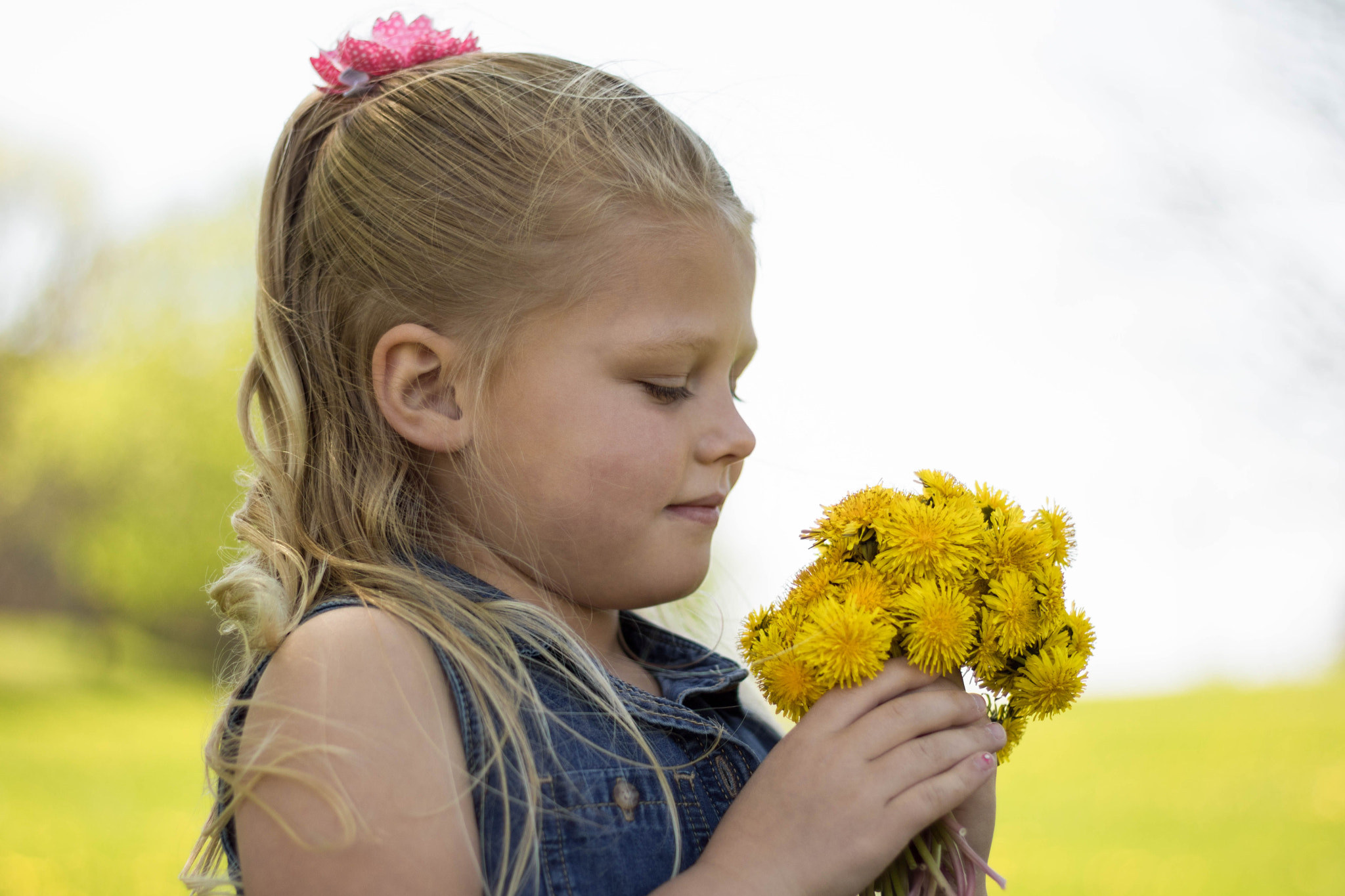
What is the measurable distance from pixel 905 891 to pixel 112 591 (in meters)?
14.9

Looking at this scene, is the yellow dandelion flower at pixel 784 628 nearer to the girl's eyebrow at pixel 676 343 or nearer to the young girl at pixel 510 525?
the young girl at pixel 510 525

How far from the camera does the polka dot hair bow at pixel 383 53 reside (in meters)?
1.42

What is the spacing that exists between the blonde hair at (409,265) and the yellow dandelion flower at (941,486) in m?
0.45

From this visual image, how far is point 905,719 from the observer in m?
1.07

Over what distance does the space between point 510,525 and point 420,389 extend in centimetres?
22

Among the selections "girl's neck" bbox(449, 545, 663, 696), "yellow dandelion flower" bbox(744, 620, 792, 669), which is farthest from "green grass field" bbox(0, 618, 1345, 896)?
"yellow dandelion flower" bbox(744, 620, 792, 669)

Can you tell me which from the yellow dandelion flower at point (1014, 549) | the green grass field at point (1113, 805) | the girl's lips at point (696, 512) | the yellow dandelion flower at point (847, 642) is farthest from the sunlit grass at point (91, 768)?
the yellow dandelion flower at point (1014, 549)

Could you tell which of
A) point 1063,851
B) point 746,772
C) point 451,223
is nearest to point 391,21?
point 451,223

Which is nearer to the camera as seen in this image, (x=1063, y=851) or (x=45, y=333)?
(x=1063, y=851)

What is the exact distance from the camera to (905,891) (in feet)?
3.73

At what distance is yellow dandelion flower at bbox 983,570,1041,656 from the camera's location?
3.41 ft

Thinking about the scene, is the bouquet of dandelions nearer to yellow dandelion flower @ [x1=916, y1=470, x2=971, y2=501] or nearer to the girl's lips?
yellow dandelion flower @ [x1=916, y1=470, x2=971, y2=501]

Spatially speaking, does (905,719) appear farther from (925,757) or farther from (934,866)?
(934,866)

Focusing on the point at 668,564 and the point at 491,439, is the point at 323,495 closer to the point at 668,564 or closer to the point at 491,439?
the point at 491,439
